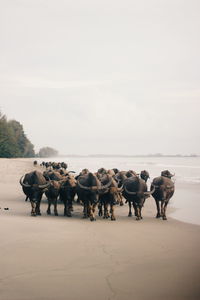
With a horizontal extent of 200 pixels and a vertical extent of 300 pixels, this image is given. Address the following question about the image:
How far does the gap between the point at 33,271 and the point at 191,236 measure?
5772 mm

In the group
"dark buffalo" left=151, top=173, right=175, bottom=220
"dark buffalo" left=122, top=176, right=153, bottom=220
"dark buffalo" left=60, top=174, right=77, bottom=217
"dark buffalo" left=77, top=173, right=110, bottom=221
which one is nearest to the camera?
"dark buffalo" left=77, top=173, right=110, bottom=221

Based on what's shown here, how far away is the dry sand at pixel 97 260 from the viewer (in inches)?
259

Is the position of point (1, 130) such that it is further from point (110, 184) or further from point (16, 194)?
point (110, 184)

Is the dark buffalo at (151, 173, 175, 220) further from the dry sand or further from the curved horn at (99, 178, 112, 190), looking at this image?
the dry sand

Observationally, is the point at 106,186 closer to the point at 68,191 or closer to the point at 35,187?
the point at 68,191

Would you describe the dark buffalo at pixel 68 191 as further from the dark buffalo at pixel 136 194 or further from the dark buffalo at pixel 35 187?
the dark buffalo at pixel 136 194

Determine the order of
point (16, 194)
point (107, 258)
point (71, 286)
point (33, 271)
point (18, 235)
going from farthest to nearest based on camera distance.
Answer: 1. point (16, 194)
2. point (18, 235)
3. point (107, 258)
4. point (33, 271)
5. point (71, 286)

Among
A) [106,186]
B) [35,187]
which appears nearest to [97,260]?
[106,186]

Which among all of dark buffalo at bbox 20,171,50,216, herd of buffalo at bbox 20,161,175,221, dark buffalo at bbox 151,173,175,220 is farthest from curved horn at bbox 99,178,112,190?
dark buffalo at bbox 20,171,50,216

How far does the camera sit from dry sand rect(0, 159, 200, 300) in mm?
6570

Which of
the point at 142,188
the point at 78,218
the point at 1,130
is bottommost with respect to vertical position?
the point at 78,218

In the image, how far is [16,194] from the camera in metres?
23.5

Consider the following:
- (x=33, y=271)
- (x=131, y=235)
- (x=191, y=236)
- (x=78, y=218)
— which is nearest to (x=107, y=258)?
(x=33, y=271)

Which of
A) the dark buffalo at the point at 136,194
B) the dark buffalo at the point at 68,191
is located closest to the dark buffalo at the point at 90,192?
the dark buffalo at the point at 68,191
